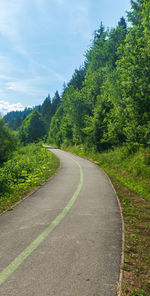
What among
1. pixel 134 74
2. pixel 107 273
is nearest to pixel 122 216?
pixel 107 273

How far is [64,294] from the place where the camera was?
2814 mm

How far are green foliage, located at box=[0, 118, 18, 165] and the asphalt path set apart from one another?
27.9 metres

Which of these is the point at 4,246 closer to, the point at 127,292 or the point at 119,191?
the point at 127,292

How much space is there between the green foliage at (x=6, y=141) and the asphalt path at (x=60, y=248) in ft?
91.7

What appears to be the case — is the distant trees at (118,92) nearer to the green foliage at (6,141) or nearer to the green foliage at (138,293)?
the green foliage at (138,293)

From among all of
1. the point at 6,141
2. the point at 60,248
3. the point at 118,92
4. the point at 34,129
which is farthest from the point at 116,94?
the point at 34,129

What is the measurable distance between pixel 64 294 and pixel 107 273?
2.87 ft

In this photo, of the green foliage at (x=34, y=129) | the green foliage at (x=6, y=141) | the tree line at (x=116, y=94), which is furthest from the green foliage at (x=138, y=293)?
the green foliage at (x=34, y=129)

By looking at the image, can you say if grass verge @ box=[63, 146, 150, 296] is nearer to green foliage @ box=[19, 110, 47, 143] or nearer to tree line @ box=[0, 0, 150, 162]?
tree line @ box=[0, 0, 150, 162]

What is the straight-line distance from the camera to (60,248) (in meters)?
4.11

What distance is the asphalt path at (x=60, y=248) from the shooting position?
9.84 feet

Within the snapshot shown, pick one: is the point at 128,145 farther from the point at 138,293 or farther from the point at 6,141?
the point at 6,141

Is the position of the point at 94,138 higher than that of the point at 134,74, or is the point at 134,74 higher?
the point at 134,74

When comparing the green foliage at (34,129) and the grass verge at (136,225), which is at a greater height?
the green foliage at (34,129)
